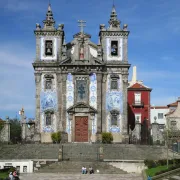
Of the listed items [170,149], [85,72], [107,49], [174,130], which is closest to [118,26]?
[107,49]

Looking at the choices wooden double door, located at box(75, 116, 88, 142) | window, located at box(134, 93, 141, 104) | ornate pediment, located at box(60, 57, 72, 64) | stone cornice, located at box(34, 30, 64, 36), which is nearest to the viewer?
wooden double door, located at box(75, 116, 88, 142)

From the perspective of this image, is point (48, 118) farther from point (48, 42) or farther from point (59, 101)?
point (48, 42)

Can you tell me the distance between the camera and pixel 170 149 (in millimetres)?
51094

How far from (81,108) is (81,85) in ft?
9.14

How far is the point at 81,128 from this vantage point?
5597 cm

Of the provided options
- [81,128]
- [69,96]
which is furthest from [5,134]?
[81,128]

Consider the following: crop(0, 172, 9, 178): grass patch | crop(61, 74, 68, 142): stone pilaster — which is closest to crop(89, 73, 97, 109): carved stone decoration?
crop(61, 74, 68, 142): stone pilaster

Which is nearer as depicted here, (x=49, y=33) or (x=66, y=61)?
(x=66, y=61)

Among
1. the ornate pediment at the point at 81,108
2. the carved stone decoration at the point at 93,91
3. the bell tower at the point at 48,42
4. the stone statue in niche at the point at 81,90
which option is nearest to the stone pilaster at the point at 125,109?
the carved stone decoration at the point at 93,91

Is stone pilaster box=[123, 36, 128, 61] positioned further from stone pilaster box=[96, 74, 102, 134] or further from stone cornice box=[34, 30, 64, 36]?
stone cornice box=[34, 30, 64, 36]

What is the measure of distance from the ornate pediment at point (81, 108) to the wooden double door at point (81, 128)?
82 centimetres

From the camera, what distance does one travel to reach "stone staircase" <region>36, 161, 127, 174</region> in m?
41.9

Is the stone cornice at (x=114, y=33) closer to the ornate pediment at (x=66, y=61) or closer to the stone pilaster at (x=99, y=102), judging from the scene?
the ornate pediment at (x=66, y=61)

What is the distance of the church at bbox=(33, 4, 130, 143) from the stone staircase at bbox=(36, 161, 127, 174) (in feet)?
38.7
